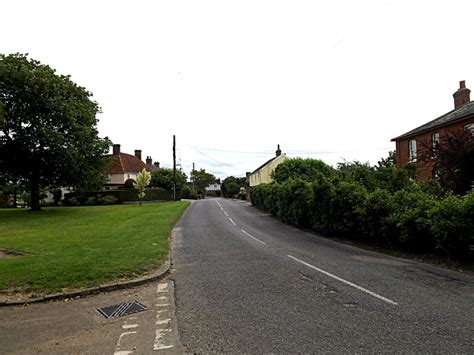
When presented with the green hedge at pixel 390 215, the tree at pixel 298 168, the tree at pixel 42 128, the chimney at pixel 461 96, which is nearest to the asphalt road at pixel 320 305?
the green hedge at pixel 390 215

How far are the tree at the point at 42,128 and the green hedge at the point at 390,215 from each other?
19.6 meters

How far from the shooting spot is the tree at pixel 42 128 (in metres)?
27.8

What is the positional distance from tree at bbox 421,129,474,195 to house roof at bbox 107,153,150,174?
54578 mm

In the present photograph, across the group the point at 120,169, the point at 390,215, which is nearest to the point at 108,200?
the point at 120,169

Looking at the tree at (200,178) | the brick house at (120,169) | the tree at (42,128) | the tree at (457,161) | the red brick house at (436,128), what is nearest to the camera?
the tree at (457,161)

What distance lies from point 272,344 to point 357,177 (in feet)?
43.1

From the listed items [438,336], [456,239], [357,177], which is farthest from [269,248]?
[438,336]

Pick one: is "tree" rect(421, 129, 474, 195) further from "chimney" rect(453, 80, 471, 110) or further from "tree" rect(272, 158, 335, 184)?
"tree" rect(272, 158, 335, 184)

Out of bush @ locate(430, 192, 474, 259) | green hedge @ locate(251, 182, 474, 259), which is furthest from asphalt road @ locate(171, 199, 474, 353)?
green hedge @ locate(251, 182, 474, 259)

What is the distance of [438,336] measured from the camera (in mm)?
4320

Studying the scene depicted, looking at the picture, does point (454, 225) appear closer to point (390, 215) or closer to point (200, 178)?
point (390, 215)

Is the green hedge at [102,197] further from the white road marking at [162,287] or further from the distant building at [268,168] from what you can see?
the white road marking at [162,287]

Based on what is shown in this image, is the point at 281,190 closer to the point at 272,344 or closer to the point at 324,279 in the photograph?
the point at 324,279

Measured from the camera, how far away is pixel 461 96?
30281 millimetres
